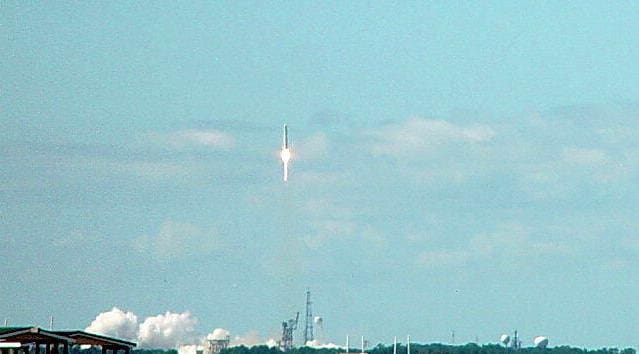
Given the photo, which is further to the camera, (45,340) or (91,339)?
(91,339)

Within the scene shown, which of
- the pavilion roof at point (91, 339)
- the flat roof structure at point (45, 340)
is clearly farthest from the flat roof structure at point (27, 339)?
the pavilion roof at point (91, 339)

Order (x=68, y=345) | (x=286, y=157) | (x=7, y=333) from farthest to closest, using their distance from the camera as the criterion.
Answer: (x=286, y=157) → (x=68, y=345) → (x=7, y=333)

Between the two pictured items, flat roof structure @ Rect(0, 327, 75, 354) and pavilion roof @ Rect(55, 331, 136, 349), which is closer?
flat roof structure @ Rect(0, 327, 75, 354)

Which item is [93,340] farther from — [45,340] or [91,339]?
[45,340]

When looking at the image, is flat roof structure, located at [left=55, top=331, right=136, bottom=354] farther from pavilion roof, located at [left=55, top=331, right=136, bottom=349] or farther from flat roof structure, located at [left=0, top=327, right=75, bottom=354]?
flat roof structure, located at [left=0, top=327, right=75, bottom=354]

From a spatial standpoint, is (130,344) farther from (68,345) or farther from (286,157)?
(286,157)

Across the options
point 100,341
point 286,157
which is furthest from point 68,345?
point 286,157

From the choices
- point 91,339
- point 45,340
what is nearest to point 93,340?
point 91,339

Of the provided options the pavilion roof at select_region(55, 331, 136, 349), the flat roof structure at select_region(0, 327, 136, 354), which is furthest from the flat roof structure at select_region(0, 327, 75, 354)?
the pavilion roof at select_region(55, 331, 136, 349)

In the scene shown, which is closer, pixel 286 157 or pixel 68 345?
pixel 68 345

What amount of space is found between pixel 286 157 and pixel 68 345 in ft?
114

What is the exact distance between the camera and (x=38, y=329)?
109 meters

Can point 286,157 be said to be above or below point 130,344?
above

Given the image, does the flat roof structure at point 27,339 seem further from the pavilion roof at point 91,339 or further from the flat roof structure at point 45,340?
the pavilion roof at point 91,339
